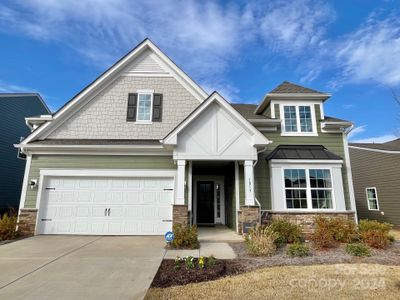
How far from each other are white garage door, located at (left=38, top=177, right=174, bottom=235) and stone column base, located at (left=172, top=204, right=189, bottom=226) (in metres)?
1.32

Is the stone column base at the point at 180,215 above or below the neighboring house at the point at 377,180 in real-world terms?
below

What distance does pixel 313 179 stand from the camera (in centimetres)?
965

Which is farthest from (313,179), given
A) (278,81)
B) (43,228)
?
(43,228)

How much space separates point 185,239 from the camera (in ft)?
23.2

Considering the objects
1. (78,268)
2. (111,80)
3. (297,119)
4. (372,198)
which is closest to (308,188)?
(297,119)

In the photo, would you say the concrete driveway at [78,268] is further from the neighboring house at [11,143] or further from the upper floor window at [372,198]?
the upper floor window at [372,198]

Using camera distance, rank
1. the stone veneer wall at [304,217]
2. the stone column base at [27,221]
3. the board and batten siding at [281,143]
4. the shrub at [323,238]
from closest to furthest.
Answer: the shrub at [323,238], the stone column base at [27,221], the stone veneer wall at [304,217], the board and batten siding at [281,143]

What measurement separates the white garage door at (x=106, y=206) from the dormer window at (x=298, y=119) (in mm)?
5953

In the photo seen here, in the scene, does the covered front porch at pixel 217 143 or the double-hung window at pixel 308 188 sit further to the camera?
the double-hung window at pixel 308 188

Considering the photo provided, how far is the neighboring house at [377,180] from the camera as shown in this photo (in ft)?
43.4

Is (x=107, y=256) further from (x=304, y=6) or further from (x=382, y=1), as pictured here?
(x=382, y=1)

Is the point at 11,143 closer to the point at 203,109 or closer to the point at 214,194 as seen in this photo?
the point at 214,194

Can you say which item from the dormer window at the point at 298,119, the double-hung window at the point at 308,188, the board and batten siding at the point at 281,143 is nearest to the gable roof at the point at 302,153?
the board and batten siding at the point at 281,143

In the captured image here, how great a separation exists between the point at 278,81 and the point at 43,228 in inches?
508
